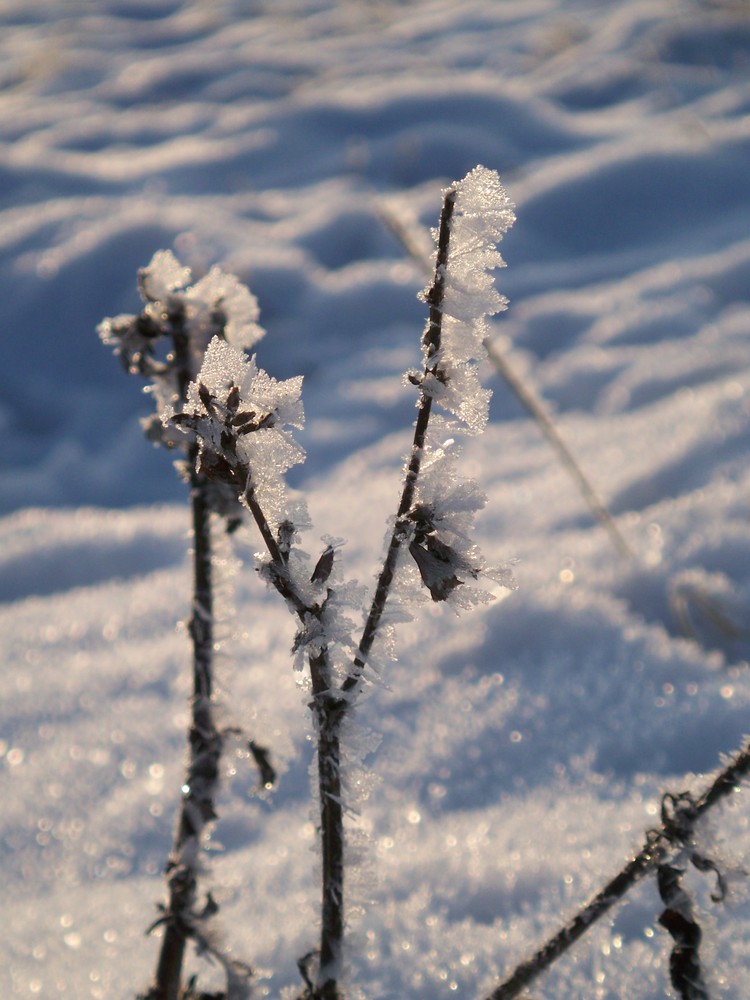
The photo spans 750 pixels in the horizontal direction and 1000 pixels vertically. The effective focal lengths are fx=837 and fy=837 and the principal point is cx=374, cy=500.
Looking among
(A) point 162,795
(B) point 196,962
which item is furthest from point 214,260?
(B) point 196,962

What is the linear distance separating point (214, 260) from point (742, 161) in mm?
2895

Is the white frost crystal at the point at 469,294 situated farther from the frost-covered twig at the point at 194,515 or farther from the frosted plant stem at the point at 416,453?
the frost-covered twig at the point at 194,515

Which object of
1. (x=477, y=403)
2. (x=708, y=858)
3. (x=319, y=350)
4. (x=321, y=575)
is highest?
(x=477, y=403)

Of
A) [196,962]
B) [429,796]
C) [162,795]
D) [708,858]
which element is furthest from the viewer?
[162,795]

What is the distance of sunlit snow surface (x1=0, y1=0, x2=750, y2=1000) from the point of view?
57.0 inches

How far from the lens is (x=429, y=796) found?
172cm

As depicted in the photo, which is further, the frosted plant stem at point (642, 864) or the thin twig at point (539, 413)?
the thin twig at point (539, 413)

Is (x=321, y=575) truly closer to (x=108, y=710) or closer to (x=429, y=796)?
(x=429, y=796)

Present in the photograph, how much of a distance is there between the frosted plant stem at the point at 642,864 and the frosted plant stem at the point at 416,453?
13.3 inches

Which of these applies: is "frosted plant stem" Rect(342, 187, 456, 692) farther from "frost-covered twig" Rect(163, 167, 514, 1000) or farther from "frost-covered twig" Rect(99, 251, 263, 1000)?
"frost-covered twig" Rect(99, 251, 263, 1000)

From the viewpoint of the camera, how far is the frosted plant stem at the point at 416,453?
0.64 meters

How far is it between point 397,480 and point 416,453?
235cm

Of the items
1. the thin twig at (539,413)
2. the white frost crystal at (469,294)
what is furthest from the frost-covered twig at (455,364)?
the thin twig at (539,413)

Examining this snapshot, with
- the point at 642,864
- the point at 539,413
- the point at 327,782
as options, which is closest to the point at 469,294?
the point at 327,782
